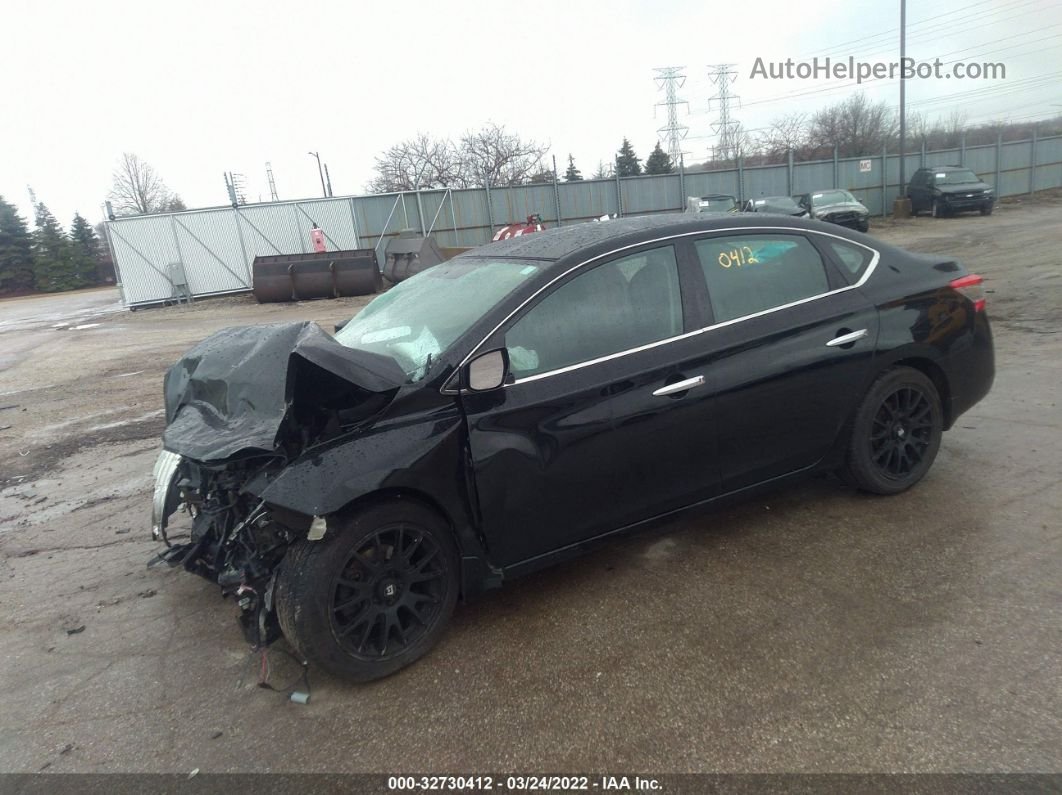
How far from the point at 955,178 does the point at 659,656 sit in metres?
30.7

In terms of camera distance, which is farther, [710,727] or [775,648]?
[775,648]

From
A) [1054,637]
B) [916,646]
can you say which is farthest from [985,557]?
[916,646]

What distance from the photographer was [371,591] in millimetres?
2850

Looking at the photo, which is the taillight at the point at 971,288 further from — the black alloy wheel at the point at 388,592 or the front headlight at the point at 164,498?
the front headlight at the point at 164,498

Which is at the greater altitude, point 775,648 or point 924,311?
point 924,311

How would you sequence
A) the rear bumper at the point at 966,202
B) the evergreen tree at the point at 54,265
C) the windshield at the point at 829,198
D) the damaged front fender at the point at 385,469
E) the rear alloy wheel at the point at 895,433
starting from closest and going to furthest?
the damaged front fender at the point at 385,469 < the rear alloy wheel at the point at 895,433 < the windshield at the point at 829,198 < the rear bumper at the point at 966,202 < the evergreen tree at the point at 54,265

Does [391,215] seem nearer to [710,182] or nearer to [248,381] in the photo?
[710,182]

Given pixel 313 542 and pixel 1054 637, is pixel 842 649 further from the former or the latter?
pixel 313 542

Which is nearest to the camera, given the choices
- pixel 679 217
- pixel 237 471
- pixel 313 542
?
pixel 313 542

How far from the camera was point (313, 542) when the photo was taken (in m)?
2.74

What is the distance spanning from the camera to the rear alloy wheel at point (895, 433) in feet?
13.0

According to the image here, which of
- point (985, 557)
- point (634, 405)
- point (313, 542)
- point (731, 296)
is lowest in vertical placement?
point (985, 557)

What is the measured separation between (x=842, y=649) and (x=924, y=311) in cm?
216

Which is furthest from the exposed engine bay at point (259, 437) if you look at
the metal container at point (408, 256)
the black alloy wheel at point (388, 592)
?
the metal container at point (408, 256)
